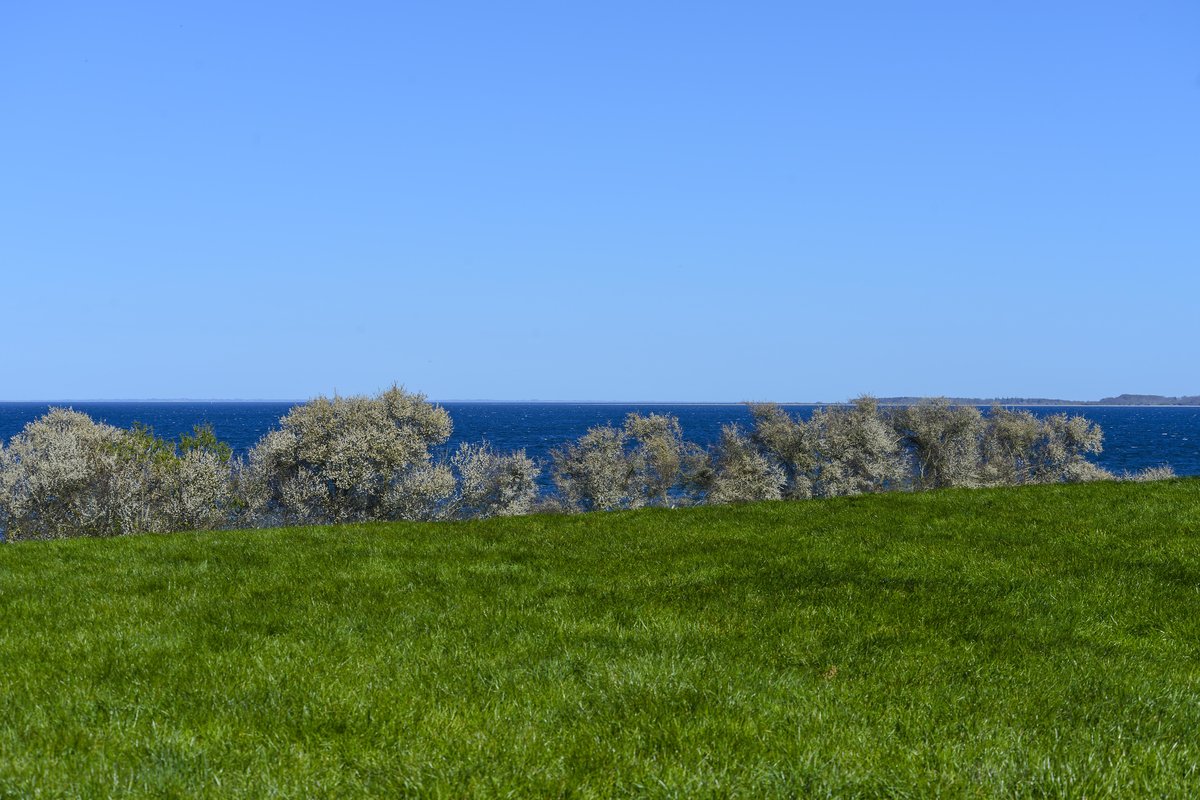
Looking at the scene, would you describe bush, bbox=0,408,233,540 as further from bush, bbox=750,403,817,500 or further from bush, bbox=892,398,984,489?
bush, bbox=892,398,984,489

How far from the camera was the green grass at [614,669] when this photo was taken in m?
6.70

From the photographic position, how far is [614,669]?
29.8 ft

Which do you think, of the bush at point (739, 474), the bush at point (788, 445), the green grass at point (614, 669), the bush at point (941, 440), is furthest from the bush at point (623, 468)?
the green grass at point (614, 669)

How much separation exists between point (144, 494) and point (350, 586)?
49628 millimetres

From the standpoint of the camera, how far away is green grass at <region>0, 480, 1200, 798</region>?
6.70 m

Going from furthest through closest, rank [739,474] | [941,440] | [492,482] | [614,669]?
[941,440]
[739,474]
[492,482]
[614,669]

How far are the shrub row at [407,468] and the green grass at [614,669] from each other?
1635 inches

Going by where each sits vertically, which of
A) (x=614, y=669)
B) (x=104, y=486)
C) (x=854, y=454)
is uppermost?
(x=614, y=669)

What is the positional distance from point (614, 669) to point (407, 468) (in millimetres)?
52398

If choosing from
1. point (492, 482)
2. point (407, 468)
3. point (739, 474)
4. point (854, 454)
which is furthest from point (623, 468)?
point (854, 454)

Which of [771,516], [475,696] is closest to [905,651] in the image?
[475,696]

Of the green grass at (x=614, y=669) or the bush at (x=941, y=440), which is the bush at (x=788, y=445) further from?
the green grass at (x=614, y=669)

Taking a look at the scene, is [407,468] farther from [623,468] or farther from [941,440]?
[941,440]

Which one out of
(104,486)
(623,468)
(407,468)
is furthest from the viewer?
(623,468)
